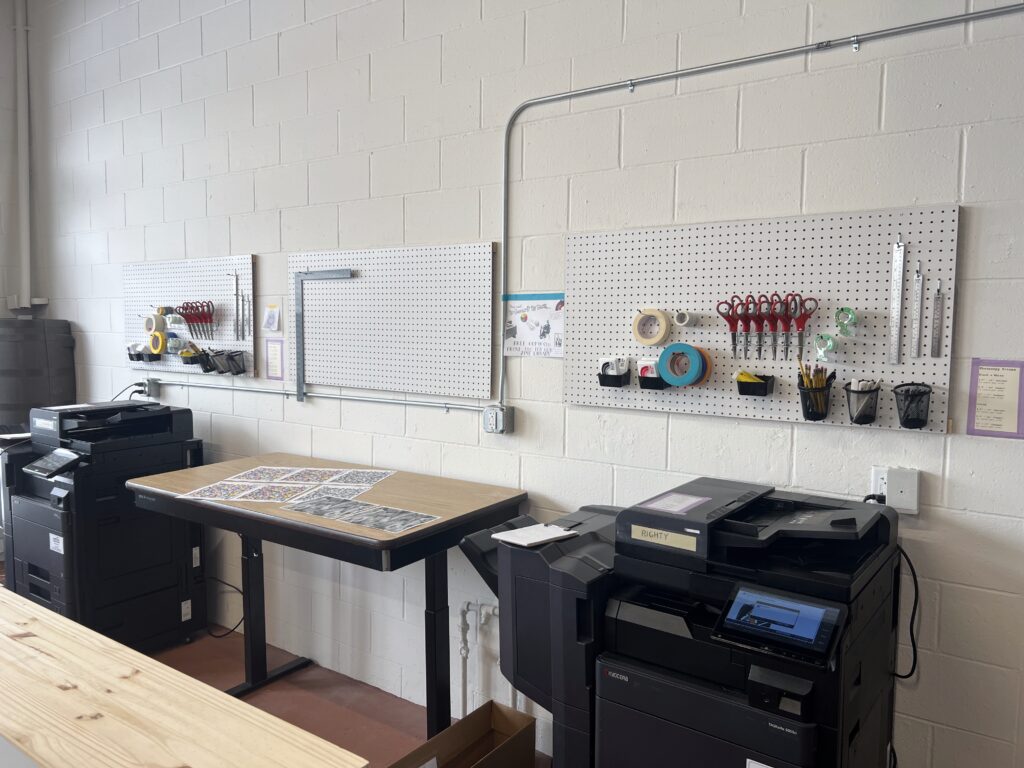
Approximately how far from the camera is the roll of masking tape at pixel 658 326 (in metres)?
2.11

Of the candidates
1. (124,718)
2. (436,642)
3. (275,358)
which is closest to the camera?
(124,718)

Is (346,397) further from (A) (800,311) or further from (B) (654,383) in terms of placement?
(A) (800,311)

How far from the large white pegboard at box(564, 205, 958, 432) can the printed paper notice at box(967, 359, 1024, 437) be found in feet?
0.21

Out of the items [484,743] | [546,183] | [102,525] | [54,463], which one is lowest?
[484,743]

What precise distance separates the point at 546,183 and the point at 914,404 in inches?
49.6

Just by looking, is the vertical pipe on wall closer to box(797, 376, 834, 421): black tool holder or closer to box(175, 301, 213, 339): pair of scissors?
box(175, 301, 213, 339): pair of scissors

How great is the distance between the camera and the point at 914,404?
1742 millimetres

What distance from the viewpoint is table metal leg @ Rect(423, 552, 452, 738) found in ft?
7.47

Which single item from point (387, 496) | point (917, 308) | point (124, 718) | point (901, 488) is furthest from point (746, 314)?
point (124, 718)

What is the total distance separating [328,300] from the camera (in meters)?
2.98

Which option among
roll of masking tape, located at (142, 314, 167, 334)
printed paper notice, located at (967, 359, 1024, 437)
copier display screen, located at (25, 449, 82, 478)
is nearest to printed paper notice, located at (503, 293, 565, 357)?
printed paper notice, located at (967, 359, 1024, 437)

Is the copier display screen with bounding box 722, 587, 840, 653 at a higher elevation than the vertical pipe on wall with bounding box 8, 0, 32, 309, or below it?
below

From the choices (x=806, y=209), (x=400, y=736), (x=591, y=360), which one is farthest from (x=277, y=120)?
(x=400, y=736)

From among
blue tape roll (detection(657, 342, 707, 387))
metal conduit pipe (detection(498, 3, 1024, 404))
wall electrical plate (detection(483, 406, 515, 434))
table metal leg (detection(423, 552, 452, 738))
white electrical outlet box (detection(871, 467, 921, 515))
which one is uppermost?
metal conduit pipe (detection(498, 3, 1024, 404))
